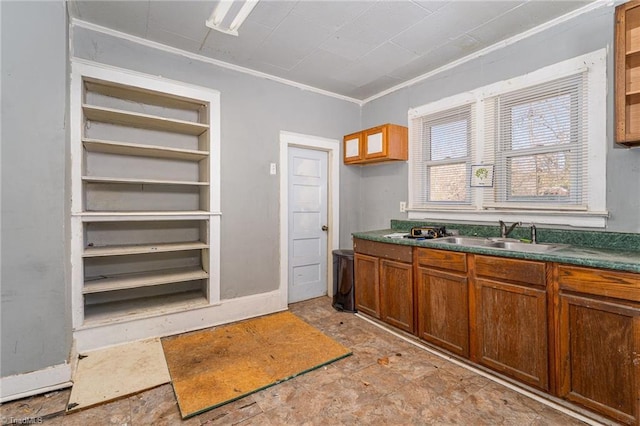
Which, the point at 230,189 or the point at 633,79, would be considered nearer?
the point at 633,79

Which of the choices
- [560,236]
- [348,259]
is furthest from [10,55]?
[560,236]

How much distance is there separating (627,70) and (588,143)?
53 centimetres

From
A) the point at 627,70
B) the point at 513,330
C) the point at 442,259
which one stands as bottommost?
the point at 513,330

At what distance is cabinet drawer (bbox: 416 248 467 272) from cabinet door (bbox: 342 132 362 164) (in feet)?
5.37

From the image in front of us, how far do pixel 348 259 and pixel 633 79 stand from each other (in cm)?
268

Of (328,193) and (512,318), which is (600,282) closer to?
(512,318)

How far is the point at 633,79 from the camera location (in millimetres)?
1829

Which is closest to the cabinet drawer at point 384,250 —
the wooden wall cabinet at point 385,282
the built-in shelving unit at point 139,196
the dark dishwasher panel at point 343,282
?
the wooden wall cabinet at point 385,282

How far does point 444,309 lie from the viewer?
7.94 ft

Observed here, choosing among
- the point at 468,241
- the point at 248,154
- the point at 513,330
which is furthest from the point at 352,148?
the point at 513,330

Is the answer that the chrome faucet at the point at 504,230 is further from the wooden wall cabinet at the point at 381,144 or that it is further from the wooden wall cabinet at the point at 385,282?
the wooden wall cabinet at the point at 381,144

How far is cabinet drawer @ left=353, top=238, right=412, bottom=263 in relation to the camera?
2.72 metres

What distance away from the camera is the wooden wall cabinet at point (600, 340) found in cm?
155

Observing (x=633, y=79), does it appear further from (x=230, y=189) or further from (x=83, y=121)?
(x=83, y=121)
